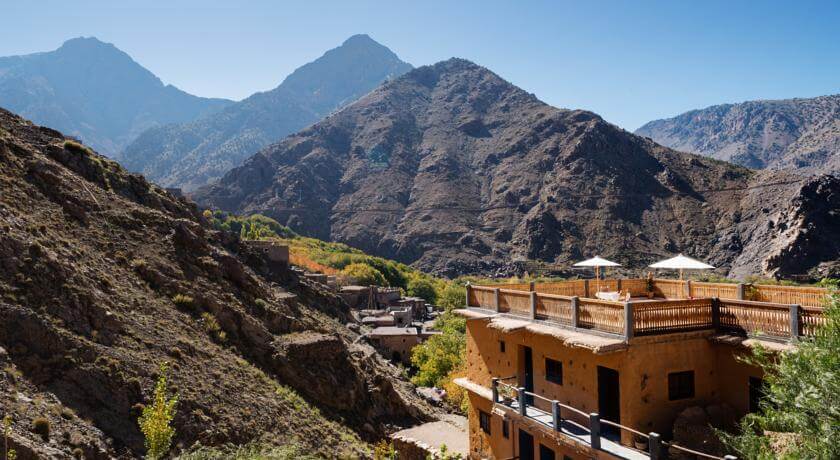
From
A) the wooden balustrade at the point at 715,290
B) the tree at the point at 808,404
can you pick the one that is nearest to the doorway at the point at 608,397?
the tree at the point at 808,404

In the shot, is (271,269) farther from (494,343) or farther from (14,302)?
(494,343)

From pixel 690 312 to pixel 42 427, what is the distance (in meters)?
16.2

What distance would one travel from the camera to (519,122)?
7682 inches

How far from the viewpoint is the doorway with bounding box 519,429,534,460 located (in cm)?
1489

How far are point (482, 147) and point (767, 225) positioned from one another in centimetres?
9630

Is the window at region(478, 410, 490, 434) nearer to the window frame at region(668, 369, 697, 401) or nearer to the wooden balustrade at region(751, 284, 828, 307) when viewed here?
the window frame at region(668, 369, 697, 401)

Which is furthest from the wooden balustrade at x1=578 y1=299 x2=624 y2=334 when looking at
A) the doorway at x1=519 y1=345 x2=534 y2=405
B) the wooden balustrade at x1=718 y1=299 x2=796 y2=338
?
the doorway at x1=519 y1=345 x2=534 y2=405

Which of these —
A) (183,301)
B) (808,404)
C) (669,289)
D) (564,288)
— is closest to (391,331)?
(183,301)

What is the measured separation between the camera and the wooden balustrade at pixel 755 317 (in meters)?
10.5

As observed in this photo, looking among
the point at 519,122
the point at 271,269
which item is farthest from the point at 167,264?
the point at 519,122

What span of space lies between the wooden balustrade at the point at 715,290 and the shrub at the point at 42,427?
58.5 ft

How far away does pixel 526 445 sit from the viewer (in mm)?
15109

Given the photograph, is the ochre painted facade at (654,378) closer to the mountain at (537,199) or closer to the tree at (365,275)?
the tree at (365,275)

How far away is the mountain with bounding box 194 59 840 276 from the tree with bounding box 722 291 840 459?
105810mm
